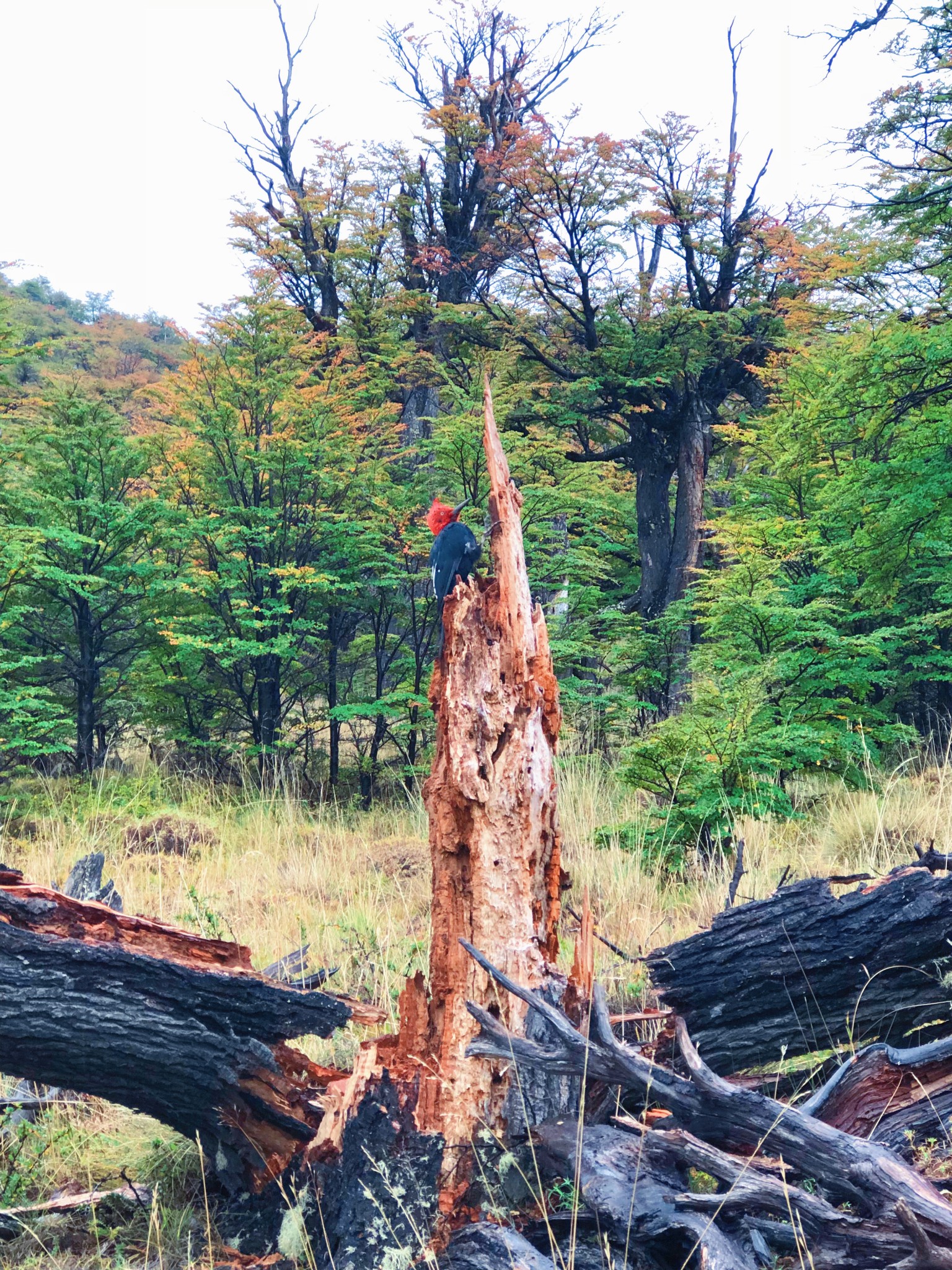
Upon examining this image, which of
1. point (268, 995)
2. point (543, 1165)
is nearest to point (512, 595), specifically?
point (268, 995)

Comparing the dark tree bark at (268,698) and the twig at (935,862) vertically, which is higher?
the twig at (935,862)

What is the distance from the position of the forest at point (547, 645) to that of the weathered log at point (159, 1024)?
0.03m

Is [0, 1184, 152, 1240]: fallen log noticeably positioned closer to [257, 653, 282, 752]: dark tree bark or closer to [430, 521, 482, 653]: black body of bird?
[430, 521, 482, 653]: black body of bird

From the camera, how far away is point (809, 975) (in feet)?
9.00

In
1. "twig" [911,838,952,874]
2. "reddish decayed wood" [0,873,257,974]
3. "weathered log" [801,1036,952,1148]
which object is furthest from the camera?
"twig" [911,838,952,874]

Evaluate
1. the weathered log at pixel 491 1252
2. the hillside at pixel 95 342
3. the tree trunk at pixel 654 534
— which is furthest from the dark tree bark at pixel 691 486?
the hillside at pixel 95 342

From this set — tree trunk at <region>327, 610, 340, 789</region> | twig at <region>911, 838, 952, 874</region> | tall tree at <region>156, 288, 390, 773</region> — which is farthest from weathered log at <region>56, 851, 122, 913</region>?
tree trunk at <region>327, 610, 340, 789</region>

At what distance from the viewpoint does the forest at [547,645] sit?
8.59 ft

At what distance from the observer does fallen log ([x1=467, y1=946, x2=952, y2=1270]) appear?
1.87m

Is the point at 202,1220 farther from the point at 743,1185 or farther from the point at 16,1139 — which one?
the point at 743,1185

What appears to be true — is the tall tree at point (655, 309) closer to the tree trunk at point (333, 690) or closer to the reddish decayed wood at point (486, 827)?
the tree trunk at point (333, 690)

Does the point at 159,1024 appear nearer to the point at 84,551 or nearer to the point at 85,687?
the point at 84,551

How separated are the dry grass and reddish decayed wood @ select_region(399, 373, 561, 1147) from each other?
78 centimetres

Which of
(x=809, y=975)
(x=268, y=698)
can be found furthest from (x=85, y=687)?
(x=809, y=975)
